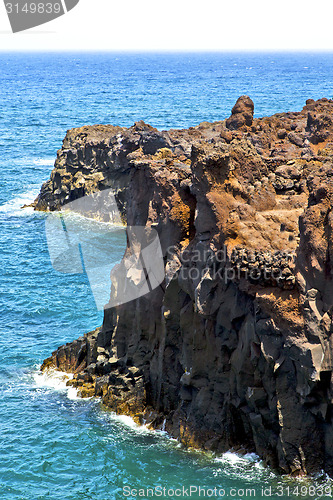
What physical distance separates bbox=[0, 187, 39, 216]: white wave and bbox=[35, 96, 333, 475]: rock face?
36845mm

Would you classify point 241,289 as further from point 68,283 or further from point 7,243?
point 7,243

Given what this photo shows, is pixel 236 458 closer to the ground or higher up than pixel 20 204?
closer to the ground

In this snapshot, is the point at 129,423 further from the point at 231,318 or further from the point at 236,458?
the point at 231,318

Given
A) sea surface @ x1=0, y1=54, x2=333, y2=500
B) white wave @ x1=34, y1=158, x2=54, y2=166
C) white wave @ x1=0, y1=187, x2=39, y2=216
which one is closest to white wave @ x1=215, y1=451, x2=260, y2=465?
sea surface @ x1=0, y1=54, x2=333, y2=500

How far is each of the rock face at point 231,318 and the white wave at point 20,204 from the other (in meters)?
36.8

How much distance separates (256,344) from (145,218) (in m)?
9.77

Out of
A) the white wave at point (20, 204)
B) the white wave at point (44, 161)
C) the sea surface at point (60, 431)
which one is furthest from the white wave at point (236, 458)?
the white wave at point (44, 161)

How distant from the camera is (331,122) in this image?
43.2m

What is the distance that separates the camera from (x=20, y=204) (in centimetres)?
7094

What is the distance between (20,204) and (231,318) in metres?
51.2

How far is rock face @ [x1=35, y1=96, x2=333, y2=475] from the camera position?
21.2 m

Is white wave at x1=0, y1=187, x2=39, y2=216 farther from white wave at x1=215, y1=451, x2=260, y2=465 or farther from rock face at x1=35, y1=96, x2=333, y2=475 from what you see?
white wave at x1=215, y1=451, x2=260, y2=465

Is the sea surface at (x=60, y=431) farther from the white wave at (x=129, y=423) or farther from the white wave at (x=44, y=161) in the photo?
the white wave at (x=44, y=161)

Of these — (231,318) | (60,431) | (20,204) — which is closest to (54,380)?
(60,431)
